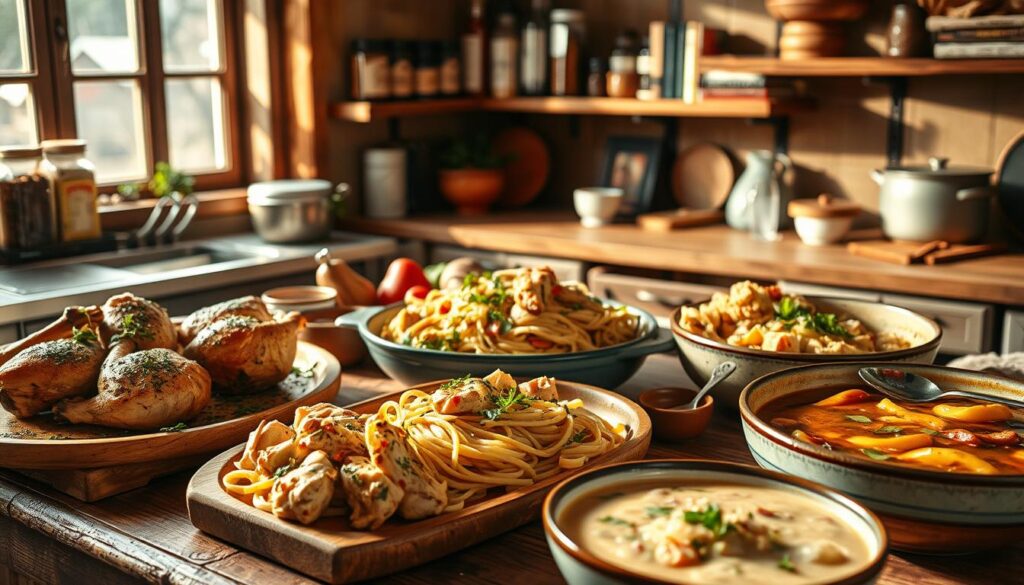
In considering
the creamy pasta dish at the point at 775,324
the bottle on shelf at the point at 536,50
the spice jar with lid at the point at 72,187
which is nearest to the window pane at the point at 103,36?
the spice jar with lid at the point at 72,187

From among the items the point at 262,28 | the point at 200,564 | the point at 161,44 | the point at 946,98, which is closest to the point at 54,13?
the point at 161,44

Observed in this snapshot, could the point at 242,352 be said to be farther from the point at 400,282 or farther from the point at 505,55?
the point at 505,55

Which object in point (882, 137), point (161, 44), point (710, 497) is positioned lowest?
point (710, 497)

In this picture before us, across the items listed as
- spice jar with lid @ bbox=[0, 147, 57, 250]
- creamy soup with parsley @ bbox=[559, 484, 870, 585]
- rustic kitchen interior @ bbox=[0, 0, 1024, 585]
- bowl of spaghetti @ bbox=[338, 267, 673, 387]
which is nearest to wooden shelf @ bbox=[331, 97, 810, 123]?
rustic kitchen interior @ bbox=[0, 0, 1024, 585]

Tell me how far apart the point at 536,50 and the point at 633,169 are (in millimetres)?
683

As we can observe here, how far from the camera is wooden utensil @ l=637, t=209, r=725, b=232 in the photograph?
418cm

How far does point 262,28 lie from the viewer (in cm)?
429

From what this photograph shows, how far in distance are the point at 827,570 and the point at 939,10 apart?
312cm

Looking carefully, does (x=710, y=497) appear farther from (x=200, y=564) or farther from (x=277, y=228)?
(x=277, y=228)

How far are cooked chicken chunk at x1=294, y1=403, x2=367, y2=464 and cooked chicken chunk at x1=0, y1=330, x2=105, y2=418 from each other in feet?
1.52

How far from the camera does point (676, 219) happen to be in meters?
4.18

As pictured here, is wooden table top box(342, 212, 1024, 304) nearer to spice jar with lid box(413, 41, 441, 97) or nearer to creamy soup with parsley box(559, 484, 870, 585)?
spice jar with lid box(413, 41, 441, 97)

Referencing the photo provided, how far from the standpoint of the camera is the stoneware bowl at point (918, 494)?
1.09m

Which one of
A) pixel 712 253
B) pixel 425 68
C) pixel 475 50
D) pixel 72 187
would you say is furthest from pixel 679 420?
pixel 475 50
